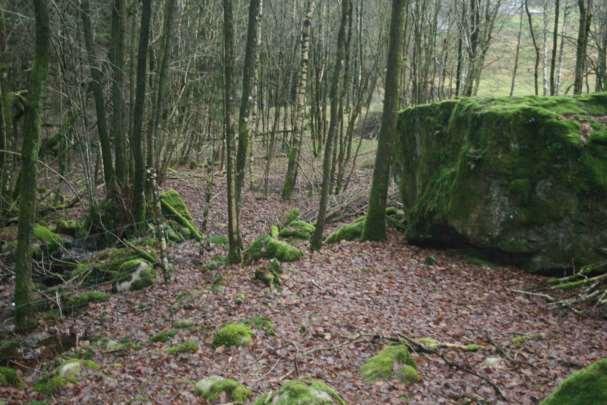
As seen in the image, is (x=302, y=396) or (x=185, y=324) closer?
(x=302, y=396)

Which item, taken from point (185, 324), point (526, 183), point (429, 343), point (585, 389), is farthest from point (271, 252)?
point (585, 389)

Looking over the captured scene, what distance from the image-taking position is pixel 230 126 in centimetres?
1005

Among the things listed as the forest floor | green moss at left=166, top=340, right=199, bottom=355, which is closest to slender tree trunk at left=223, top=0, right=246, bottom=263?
the forest floor

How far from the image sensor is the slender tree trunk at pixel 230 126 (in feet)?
32.3

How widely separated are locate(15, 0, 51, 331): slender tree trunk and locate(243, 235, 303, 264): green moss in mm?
4469

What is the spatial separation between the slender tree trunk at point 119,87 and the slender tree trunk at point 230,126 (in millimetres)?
4783

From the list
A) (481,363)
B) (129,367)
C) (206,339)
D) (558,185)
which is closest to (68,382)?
(129,367)

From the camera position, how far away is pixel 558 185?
9.60 metres

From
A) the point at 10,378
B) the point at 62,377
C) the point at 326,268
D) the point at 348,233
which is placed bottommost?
the point at 10,378

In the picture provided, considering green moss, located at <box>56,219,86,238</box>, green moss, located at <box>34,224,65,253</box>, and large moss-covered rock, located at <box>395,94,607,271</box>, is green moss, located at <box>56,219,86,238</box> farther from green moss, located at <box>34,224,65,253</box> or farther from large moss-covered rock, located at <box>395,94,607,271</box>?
large moss-covered rock, located at <box>395,94,607,271</box>

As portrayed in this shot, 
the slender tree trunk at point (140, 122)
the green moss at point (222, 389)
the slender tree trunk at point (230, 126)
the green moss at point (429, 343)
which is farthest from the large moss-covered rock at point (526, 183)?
the slender tree trunk at point (140, 122)

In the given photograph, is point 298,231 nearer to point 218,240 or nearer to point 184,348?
point 218,240

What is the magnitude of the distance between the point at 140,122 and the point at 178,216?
3.25m

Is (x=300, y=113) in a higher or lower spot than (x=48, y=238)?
higher
